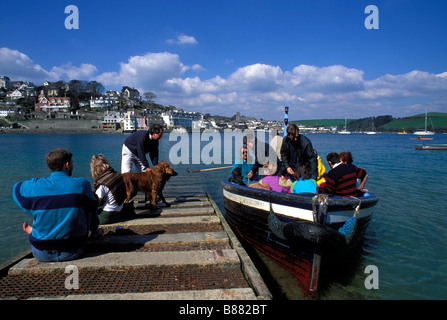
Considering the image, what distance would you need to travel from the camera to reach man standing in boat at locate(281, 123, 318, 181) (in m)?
6.80

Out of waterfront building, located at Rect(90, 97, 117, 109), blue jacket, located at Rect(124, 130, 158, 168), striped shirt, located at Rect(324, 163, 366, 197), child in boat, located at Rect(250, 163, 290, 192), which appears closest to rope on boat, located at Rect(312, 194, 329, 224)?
striped shirt, located at Rect(324, 163, 366, 197)

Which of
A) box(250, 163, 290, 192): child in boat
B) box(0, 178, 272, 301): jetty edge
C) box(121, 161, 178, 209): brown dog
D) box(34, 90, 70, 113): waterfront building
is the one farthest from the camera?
box(34, 90, 70, 113): waterfront building

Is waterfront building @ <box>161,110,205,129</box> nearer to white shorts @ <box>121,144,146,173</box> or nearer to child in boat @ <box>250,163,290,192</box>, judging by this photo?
white shorts @ <box>121,144,146,173</box>

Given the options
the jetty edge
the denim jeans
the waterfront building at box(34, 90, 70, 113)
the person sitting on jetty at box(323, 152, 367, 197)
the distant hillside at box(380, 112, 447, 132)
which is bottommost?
the jetty edge

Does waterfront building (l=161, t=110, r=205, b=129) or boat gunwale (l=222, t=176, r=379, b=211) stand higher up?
waterfront building (l=161, t=110, r=205, b=129)

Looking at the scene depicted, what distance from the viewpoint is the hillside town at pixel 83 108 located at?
416 ft

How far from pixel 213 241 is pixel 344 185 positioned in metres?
2.88

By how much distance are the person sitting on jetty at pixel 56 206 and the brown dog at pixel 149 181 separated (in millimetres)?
2643

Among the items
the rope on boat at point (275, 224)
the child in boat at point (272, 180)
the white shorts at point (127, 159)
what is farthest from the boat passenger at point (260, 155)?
the white shorts at point (127, 159)

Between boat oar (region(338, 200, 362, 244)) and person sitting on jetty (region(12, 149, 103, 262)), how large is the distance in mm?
4231
